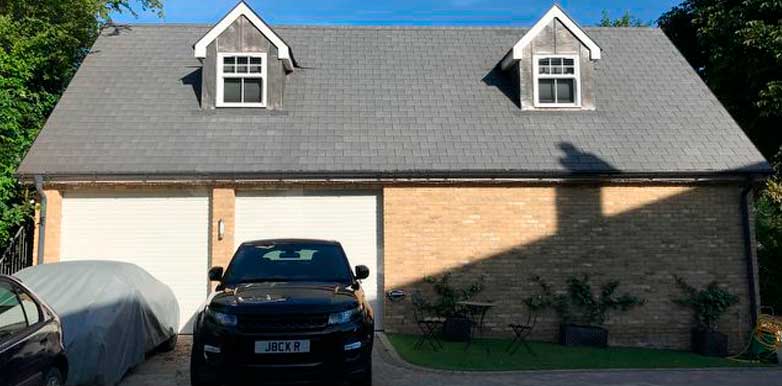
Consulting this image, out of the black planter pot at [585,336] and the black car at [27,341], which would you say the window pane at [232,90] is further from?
the black car at [27,341]

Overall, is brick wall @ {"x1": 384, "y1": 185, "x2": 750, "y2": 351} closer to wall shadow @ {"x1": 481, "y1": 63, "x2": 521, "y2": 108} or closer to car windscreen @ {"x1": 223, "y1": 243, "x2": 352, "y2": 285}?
wall shadow @ {"x1": 481, "y1": 63, "x2": 521, "y2": 108}

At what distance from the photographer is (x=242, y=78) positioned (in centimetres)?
1470

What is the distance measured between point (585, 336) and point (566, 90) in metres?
5.90

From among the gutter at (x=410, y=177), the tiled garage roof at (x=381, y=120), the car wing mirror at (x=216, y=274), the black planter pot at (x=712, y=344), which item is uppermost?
the tiled garage roof at (x=381, y=120)

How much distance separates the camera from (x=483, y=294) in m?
12.6

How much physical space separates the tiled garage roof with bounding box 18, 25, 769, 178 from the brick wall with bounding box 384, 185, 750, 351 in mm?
556

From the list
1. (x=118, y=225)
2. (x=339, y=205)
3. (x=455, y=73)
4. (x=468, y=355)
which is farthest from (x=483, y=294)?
(x=118, y=225)

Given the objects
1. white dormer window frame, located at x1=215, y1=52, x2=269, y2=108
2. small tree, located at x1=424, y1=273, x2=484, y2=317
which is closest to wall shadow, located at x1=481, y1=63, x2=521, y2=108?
small tree, located at x1=424, y1=273, x2=484, y2=317

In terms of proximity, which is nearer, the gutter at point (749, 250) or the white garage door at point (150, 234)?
the white garage door at point (150, 234)

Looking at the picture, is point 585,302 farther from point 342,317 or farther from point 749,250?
point 342,317

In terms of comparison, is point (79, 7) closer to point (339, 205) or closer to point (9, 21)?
point (9, 21)

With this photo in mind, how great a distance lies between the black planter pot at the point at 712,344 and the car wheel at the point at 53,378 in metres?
10.8

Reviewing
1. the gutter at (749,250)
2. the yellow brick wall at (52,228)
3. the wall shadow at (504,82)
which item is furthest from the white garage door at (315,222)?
the gutter at (749,250)

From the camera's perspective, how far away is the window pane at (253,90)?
1468cm
